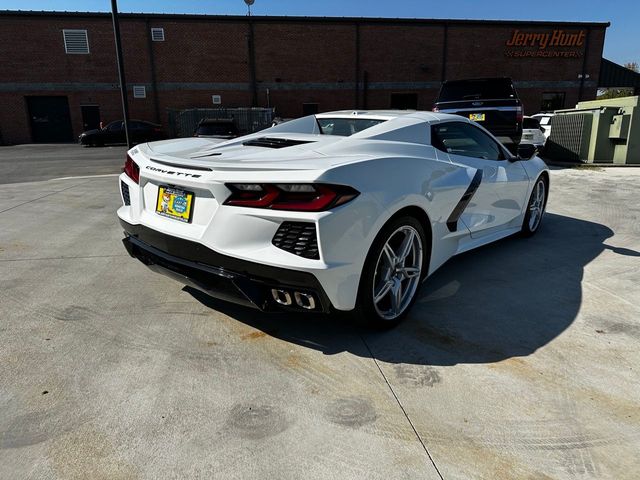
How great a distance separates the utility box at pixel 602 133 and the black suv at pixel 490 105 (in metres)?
3.21

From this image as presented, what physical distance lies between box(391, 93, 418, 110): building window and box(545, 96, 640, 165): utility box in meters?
18.8

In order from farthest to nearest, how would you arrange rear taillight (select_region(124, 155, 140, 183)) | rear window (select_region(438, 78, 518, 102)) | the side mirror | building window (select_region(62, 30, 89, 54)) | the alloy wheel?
building window (select_region(62, 30, 89, 54))
rear window (select_region(438, 78, 518, 102))
the side mirror
rear taillight (select_region(124, 155, 140, 183))
the alloy wheel

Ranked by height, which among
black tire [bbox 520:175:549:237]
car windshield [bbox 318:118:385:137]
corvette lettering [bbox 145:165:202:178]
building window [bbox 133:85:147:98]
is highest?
building window [bbox 133:85:147:98]

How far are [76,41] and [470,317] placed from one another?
3057 centimetres

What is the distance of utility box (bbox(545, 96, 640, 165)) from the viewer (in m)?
11.3

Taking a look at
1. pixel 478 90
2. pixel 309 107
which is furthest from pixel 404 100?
pixel 478 90

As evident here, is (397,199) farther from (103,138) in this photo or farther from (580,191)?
(103,138)

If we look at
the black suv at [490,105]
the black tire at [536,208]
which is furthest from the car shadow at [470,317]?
the black suv at [490,105]

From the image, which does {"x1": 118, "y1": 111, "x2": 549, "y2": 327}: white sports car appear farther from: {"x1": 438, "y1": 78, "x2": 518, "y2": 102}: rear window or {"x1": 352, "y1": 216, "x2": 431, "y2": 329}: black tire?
{"x1": 438, "y1": 78, "x2": 518, "y2": 102}: rear window

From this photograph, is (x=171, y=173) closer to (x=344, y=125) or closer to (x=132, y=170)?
(x=132, y=170)

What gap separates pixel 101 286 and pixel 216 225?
5.80 feet

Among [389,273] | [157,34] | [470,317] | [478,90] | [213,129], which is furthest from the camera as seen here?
[157,34]

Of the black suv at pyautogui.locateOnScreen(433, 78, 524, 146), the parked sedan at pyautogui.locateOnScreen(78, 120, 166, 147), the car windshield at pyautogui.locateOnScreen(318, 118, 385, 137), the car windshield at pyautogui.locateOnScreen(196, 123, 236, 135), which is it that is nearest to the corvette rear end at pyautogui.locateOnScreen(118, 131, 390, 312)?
the car windshield at pyautogui.locateOnScreen(318, 118, 385, 137)

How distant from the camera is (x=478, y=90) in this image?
33.7 ft
